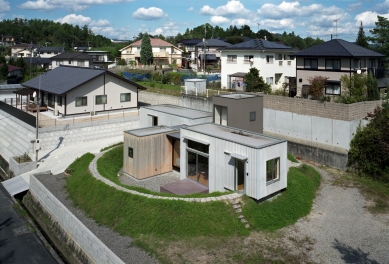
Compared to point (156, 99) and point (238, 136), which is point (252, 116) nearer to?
point (238, 136)

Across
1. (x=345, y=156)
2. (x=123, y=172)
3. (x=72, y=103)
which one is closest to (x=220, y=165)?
(x=123, y=172)

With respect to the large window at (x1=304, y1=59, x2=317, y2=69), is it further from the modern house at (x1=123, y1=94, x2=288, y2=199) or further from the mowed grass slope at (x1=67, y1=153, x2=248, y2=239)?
the mowed grass slope at (x1=67, y1=153, x2=248, y2=239)

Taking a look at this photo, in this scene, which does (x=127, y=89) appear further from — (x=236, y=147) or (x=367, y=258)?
(x=367, y=258)

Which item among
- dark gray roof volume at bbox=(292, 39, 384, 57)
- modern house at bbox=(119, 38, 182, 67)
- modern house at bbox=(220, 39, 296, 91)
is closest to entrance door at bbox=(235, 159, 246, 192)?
dark gray roof volume at bbox=(292, 39, 384, 57)

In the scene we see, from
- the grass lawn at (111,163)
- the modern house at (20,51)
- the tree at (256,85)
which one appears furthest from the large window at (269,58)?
the modern house at (20,51)

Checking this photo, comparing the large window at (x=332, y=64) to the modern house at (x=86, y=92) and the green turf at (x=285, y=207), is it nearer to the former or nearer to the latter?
the green turf at (x=285, y=207)

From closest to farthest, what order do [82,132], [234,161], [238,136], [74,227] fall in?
[74,227] → [234,161] → [238,136] → [82,132]

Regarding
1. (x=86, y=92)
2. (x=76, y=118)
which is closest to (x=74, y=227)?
(x=76, y=118)
